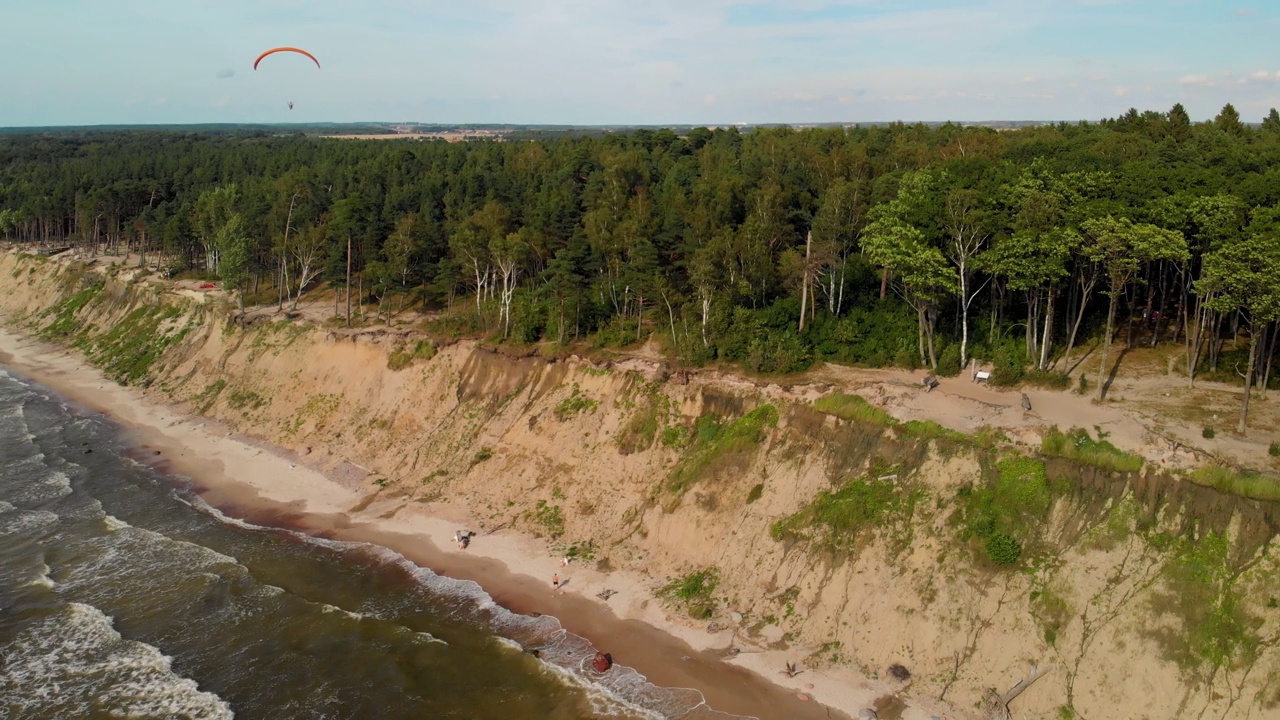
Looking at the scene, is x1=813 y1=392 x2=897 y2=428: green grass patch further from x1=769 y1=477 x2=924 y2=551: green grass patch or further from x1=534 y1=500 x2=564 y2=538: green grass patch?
x1=534 y1=500 x2=564 y2=538: green grass patch

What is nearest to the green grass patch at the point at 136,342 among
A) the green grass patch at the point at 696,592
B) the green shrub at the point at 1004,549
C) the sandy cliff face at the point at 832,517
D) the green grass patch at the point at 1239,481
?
the sandy cliff face at the point at 832,517

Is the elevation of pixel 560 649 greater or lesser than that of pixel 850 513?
lesser

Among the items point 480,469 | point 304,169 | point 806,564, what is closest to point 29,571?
point 480,469

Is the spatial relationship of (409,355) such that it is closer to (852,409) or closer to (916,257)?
(852,409)

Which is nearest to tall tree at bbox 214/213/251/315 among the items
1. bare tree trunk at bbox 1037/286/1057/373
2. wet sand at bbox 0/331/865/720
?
wet sand at bbox 0/331/865/720

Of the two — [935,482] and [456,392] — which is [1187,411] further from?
[456,392]

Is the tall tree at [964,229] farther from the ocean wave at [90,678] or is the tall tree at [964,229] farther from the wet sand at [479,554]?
the ocean wave at [90,678]

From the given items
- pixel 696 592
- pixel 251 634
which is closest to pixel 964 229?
pixel 696 592
